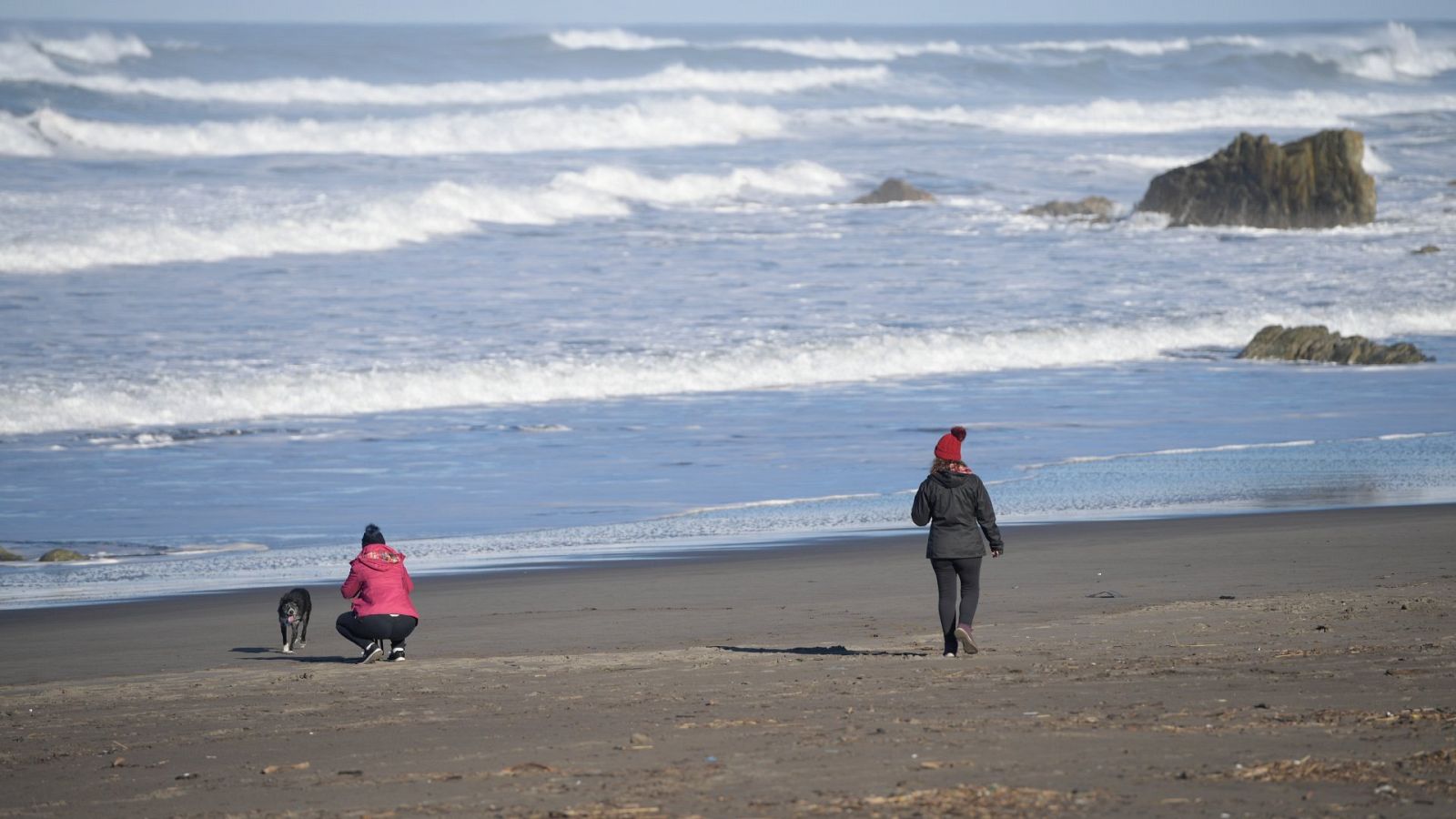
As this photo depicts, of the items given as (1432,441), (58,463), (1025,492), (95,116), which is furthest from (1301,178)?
(95,116)

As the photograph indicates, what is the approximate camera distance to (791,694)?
21.7 ft

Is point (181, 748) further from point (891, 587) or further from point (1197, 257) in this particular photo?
point (1197, 257)

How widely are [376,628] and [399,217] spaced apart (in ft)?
86.9

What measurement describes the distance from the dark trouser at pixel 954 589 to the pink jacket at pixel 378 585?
256 cm

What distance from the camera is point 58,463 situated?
14.7 m

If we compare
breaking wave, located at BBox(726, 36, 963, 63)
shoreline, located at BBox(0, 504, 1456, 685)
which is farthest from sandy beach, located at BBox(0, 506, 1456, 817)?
breaking wave, located at BBox(726, 36, 963, 63)

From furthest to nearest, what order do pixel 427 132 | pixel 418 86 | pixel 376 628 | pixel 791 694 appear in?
pixel 418 86 < pixel 427 132 < pixel 376 628 < pixel 791 694

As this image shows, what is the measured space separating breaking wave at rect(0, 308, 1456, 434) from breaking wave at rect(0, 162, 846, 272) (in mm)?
11067

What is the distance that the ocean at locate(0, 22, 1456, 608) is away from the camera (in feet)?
41.8

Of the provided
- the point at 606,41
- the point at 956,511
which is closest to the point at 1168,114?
the point at 606,41

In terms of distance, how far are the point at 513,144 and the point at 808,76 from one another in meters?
29.2

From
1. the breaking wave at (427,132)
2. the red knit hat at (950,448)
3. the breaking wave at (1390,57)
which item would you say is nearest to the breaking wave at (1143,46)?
the breaking wave at (1390,57)

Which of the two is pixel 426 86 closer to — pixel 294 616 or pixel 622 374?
pixel 622 374

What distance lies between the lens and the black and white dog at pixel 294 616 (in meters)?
8.31
